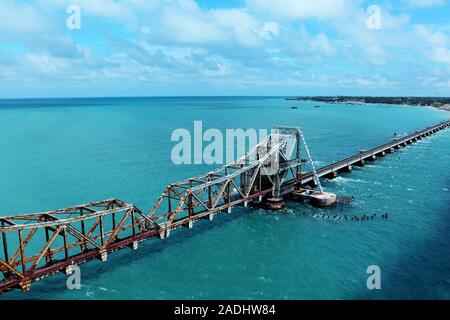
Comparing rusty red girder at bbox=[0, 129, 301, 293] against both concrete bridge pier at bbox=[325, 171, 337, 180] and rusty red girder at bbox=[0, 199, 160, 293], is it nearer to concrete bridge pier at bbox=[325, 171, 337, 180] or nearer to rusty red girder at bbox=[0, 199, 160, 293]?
rusty red girder at bbox=[0, 199, 160, 293]

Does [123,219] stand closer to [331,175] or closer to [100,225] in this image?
[100,225]

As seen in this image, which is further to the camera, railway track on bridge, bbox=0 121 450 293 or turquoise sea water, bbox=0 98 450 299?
turquoise sea water, bbox=0 98 450 299

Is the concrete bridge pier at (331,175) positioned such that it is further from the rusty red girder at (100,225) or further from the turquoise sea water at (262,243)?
the rusty red girder at (100,225)

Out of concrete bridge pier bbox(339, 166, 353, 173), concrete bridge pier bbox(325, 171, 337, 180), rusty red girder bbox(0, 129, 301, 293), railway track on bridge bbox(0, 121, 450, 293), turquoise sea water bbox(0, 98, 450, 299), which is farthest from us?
concrete bridge pier bbox(339, 166, 353, 173)

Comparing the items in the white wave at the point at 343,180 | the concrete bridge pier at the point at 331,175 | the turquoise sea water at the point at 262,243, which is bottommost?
the turquoise sea water at the point at 262,243

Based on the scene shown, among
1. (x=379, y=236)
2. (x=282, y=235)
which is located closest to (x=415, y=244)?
(x=379, y=236)

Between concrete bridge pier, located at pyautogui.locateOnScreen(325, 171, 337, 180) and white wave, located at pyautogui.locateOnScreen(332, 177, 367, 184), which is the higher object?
concrete bridge pier, located at pyautogui.locateOnScreen(325, 171, 337, 180)

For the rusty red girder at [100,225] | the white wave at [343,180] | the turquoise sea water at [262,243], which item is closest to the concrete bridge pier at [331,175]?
the white wave at [343,180]

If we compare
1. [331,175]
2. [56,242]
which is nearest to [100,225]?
[56,242]

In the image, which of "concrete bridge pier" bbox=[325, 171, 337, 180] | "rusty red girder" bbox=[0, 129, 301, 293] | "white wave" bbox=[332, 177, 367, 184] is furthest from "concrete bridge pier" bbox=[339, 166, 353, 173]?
"rusty red girder" bbox=[0, 129, 301, 293]

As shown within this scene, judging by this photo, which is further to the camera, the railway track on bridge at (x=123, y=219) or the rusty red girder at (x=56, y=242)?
the railway track on bridge at (x=123, y=219)
